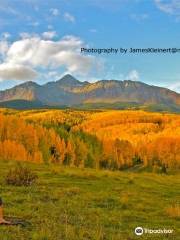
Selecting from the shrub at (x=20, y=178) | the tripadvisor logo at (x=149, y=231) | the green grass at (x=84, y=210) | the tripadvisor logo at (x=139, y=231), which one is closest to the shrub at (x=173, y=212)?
the green grass at (x=84, y=210)

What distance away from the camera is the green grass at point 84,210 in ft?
51.8

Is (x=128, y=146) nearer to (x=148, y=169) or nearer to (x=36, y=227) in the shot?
(x=148, y=169)

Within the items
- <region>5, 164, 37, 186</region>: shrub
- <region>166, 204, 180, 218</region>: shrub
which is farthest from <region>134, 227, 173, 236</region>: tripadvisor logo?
<region>5, 164, 37, 186</region>: shrub

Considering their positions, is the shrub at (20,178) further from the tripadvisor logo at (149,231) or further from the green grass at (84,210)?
the tripadvisor logo at (149,231)

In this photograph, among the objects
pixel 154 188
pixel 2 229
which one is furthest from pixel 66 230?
pixel 154 188

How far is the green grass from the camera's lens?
1580 centimetres

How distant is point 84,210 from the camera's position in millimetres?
Result: 21562

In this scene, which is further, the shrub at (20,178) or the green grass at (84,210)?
the shrub at (20,178)

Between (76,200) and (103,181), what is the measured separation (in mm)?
12269

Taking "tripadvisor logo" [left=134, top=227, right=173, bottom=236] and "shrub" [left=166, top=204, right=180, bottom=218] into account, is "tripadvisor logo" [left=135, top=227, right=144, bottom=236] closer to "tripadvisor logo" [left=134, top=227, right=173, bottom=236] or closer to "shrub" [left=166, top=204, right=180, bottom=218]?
"tripadvisor logo" [left=134, top=227, right=173, bottom=236]

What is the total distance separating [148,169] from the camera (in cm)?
16025

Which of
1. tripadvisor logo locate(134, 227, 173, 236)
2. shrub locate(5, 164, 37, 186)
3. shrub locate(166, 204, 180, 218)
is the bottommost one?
tripadvisor logo locate(134, 227, 173, 236)

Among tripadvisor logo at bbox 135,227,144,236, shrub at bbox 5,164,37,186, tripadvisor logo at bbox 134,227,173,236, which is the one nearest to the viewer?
tripadvisor logo at bbox 135,227,144,236

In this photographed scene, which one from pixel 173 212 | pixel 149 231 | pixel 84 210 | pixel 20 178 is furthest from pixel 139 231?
pixel 20 178
